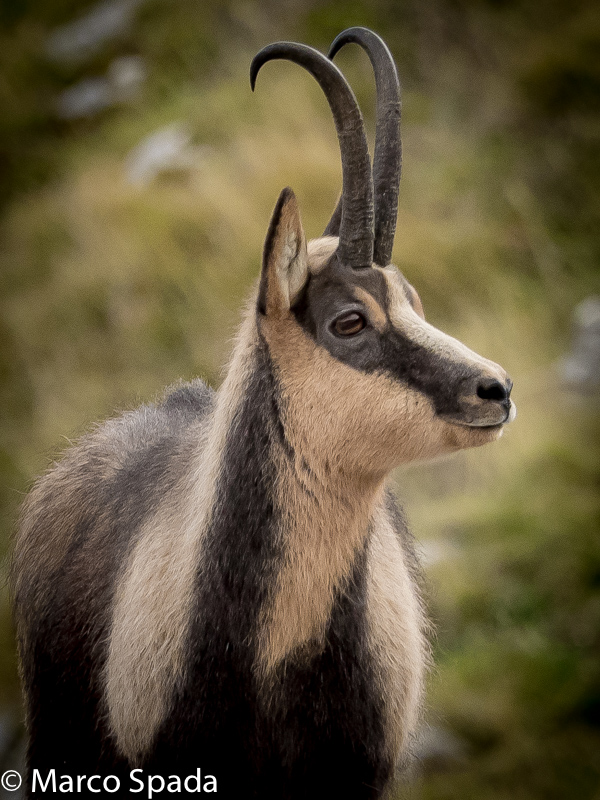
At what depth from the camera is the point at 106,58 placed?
13570 mm

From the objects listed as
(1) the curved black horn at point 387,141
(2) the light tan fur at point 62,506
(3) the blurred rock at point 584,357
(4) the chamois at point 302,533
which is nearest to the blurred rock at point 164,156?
(3) the blurred rock at point 584,357

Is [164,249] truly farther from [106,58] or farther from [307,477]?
[307,477]

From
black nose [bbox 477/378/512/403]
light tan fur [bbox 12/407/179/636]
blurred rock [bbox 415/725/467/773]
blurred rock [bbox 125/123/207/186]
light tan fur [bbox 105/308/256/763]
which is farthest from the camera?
blurred rock [bbox 125/123/207/186]

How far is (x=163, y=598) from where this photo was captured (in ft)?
11.7

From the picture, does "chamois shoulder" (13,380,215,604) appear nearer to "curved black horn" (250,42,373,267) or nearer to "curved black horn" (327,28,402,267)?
"curved black horn" (250,42,373,267)

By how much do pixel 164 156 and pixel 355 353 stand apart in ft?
29.3

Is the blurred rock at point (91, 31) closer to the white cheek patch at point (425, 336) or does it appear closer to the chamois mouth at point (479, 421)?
the white cheek patch at point (425, 336)

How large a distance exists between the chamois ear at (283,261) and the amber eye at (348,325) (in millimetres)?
196

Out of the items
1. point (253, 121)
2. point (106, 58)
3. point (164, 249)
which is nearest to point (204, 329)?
point (164, 249)

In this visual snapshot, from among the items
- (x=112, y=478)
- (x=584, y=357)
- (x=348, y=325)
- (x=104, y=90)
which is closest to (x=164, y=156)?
(x=104, y=90)

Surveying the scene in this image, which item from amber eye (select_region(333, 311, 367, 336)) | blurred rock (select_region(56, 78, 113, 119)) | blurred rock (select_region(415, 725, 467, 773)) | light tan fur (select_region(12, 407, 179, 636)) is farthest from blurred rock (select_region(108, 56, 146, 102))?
amber eye (select_region(333, 311, 367, 336))

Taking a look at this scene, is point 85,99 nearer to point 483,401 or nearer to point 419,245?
point 419,245

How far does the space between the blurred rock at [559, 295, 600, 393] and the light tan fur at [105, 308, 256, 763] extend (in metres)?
6.55

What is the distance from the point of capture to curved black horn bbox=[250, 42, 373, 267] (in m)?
3.23
